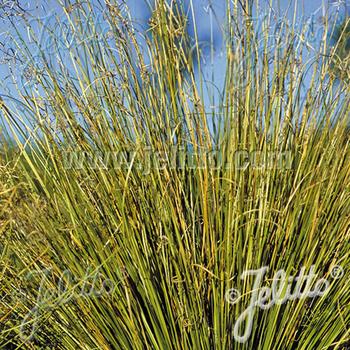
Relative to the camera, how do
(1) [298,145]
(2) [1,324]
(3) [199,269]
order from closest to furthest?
(3) [199,269], (2) [1,324], (1) [298,145]

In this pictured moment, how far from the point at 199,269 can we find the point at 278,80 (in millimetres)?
582

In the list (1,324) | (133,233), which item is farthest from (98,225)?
(1,324)

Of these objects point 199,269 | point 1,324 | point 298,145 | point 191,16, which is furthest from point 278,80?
point 1,324

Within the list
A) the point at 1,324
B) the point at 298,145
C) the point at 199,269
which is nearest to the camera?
the point at 199,269

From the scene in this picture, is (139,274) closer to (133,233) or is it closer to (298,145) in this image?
(133,233)

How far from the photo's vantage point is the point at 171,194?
1457 mm

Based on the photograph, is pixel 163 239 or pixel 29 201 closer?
pixel 163 239

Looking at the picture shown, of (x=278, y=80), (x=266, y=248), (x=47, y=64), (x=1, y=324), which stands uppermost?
(x=47, y=64)

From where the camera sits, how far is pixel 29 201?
1636mm

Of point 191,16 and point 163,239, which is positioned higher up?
point 191,16

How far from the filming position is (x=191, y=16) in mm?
1707

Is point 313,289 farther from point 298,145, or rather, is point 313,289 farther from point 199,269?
point 298,145

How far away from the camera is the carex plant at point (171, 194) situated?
138 cm

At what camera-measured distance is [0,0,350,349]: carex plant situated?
54.3 inches
